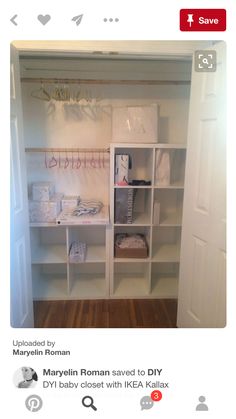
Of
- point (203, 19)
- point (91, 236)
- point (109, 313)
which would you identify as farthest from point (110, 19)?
point (91, 236)

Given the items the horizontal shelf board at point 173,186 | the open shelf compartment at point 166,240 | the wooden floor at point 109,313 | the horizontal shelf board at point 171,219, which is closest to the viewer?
the wooden floor at point 109,313

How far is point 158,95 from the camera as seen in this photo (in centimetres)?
203

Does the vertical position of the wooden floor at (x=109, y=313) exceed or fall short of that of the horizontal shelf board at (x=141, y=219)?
it falls short

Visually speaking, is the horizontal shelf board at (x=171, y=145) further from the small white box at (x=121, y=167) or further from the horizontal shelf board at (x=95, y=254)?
the horizontal shelf board at (x=95, y=254)

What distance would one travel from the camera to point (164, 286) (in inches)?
85.1

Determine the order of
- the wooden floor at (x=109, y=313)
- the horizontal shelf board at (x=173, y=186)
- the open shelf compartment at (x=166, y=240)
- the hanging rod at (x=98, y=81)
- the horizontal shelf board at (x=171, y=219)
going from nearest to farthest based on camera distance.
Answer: the wooden floor at (x=109, y=313)
the hanging rod at (x=98, y=81)
the horizontal shelf board at (x=173, y=186)
the horizontal shelf board at (x=171, y=219)
the open shelf compartment at (x=166, y=240)

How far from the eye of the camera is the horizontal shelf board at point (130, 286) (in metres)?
2.08

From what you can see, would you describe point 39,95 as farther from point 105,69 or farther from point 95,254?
point 95,254

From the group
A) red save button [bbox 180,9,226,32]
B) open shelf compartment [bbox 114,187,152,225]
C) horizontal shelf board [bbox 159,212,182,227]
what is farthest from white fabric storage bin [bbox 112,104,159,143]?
red save button [bbox 180,9,226,32]
